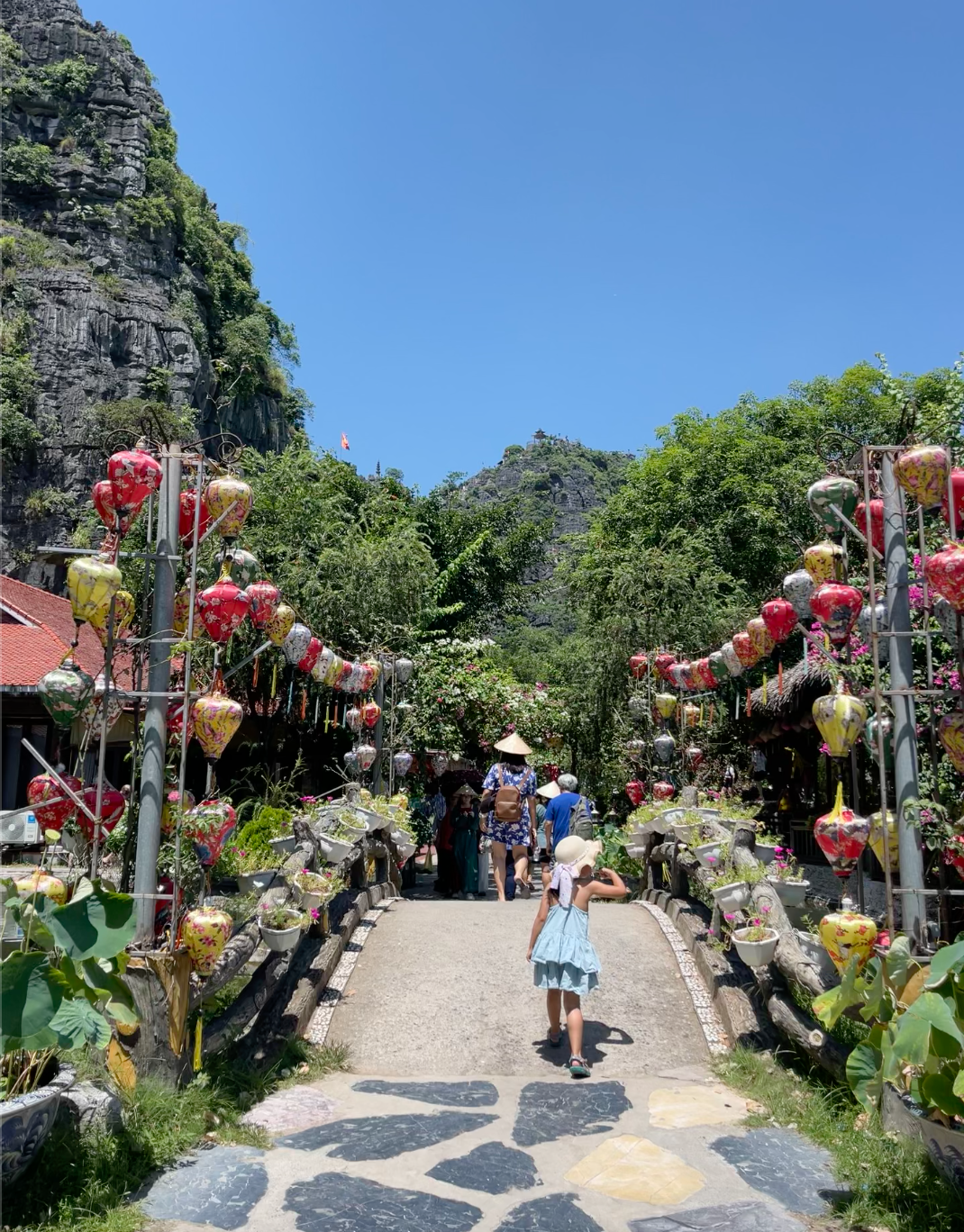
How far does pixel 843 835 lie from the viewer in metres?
4.45

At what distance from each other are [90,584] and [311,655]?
4.05 m

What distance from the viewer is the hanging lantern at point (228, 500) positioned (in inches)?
188

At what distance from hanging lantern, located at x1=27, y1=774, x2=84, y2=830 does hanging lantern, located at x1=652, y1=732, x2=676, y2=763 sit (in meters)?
7.77

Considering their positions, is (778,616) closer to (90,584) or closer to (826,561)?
(826,561)

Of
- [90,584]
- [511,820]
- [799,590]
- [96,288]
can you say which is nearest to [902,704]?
[799,590]

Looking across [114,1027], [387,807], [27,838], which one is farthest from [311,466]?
[114,1027]

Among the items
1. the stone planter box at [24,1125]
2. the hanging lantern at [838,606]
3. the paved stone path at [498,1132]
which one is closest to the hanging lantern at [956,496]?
the hanging lantern at [838,606]

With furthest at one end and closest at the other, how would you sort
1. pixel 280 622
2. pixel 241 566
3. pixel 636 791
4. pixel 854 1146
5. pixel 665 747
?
pixel 636 791 → pixel 665 747 → pixel 280 622 → pixel 241 566 → pixel 854 1146

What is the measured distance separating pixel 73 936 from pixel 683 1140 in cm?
267

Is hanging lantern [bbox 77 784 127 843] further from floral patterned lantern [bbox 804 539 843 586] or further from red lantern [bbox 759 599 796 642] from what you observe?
red lantern [bbox 759 599 796 642]

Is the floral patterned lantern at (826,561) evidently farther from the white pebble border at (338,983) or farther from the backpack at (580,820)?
the white pebble border at (338,983)

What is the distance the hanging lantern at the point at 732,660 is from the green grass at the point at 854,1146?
3.85 metres

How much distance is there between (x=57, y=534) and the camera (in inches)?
1185

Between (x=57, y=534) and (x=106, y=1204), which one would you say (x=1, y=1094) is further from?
(x=57, y=534)
